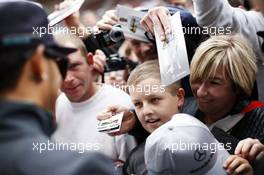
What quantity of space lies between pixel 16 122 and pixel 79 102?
0.56 meters

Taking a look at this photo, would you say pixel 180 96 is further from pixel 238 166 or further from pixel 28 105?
pixel 28 105

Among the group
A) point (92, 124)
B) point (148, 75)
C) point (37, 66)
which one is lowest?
point (92, 124)

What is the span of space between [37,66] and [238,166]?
17.4 inches

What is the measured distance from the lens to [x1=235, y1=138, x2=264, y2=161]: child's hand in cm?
92

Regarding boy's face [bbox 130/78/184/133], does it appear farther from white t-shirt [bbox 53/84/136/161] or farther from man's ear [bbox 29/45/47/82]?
man's ear [bbox 29/45/47/82]

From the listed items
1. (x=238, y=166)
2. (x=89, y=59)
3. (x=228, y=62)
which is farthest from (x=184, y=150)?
(x=89, y=59)

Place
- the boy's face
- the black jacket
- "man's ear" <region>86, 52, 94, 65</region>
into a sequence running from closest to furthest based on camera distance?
the black jacket, the boy's face, "man's ear" <region>86, 52, 94, 65</region>

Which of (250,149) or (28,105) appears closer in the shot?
(28,105)

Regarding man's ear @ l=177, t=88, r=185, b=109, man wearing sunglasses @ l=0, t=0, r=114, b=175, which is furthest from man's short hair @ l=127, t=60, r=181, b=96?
man wearing sunglasses @ l=0, t=0, r=114, b=175

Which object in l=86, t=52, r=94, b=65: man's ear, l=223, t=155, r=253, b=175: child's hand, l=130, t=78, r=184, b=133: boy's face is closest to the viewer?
l=223, t=155, r=253, b=175: child's hand

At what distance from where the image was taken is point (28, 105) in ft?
1.98

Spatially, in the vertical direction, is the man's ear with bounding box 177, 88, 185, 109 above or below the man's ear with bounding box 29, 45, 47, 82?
below

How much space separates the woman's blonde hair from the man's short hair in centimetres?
5

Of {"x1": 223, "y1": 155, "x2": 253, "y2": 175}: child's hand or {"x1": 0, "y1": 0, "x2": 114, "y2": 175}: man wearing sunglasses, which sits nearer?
{"x1": 0, "y1": 0, "x2": 114, "y2": 175}: man wearing sunglasses
